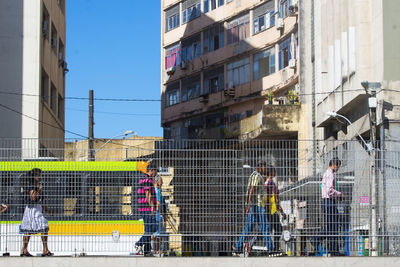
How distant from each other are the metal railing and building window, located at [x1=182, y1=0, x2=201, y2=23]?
136ft

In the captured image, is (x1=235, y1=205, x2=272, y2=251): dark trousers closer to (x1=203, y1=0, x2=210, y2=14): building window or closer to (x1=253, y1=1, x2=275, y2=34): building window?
(x1=253, y1=1, x2=275, y2=34): building window

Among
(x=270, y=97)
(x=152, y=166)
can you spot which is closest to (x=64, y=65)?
(x=270, y=97)

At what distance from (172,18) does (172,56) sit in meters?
3.00

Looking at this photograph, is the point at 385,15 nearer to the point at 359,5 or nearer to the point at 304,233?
the point at 359,5

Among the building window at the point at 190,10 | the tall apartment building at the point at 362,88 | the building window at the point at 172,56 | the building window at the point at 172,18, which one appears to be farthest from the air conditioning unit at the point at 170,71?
the tall apartment building at the point at 362,88

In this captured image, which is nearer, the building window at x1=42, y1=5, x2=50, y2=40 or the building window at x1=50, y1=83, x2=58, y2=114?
the building window at x1=42, y1=5, x2=50, y2=40

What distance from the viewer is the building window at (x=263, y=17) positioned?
152ft

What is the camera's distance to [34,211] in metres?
13.6

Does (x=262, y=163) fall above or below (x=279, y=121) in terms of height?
below

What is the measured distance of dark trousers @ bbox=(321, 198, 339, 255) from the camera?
1302 centimetres

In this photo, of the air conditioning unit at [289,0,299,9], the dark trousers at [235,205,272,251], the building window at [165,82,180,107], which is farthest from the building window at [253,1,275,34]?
the dark trousers at [235,205,272,251]

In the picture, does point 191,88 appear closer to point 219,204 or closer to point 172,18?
point 172,18
